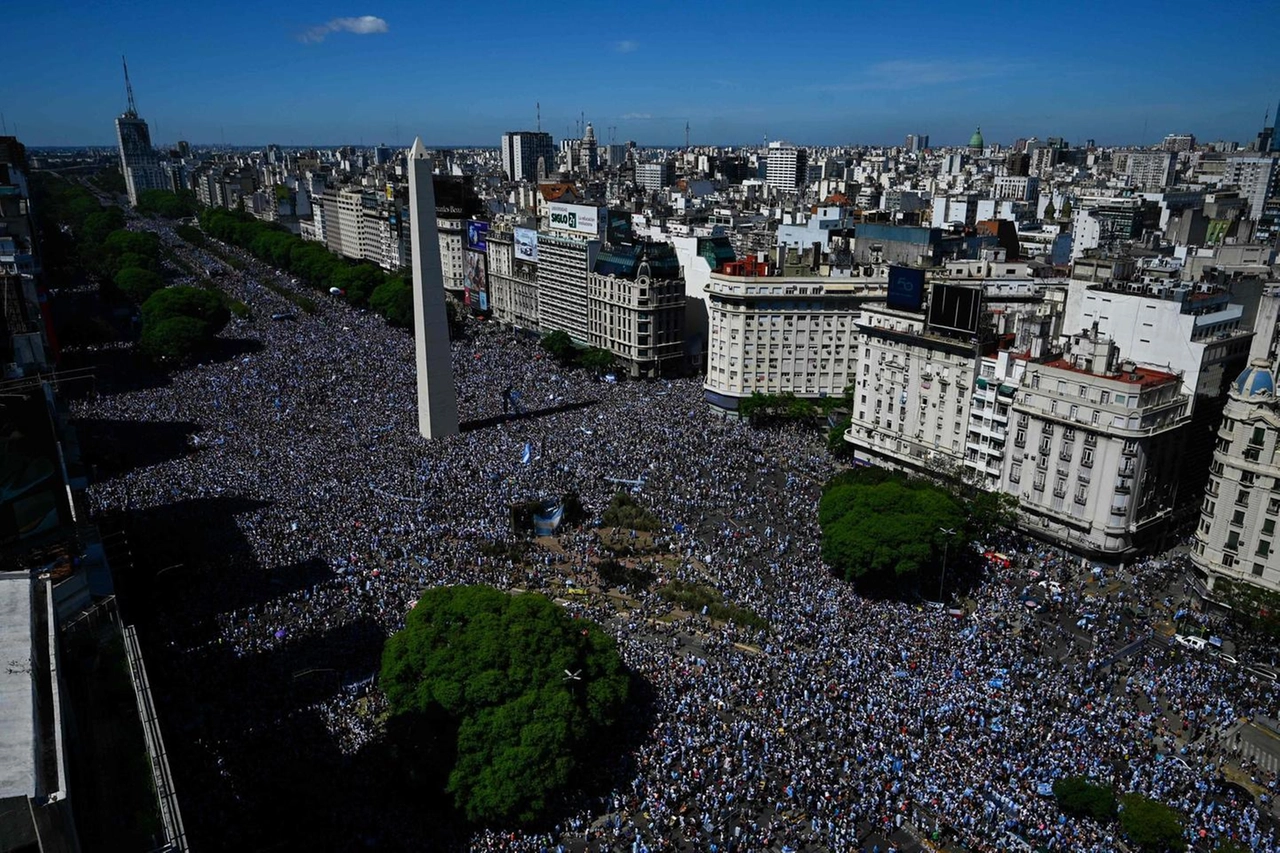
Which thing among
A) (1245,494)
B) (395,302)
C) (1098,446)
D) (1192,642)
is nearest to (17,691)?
(1192,642)

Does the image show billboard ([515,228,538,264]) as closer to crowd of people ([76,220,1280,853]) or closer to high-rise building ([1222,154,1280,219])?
crowd of people ([76,220,1280,853])

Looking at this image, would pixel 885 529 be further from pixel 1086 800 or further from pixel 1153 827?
pixel 1153 827

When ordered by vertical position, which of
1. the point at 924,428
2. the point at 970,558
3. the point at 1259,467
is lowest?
the point at 970,558

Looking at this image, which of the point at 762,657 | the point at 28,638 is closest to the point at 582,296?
the point at 762,657

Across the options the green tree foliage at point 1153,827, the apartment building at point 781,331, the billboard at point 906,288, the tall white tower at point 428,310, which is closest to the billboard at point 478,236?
the apartment building at point 781,331

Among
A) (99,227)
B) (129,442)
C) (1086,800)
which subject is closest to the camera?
(1086,800)

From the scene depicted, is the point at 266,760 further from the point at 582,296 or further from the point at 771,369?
the point at 582,296

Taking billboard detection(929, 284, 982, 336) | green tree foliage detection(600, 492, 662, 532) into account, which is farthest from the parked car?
green tree foliage detection(600, 492, 662, 532)

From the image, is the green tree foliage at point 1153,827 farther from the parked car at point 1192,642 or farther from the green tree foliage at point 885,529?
the green tree foliage at point 885,529
